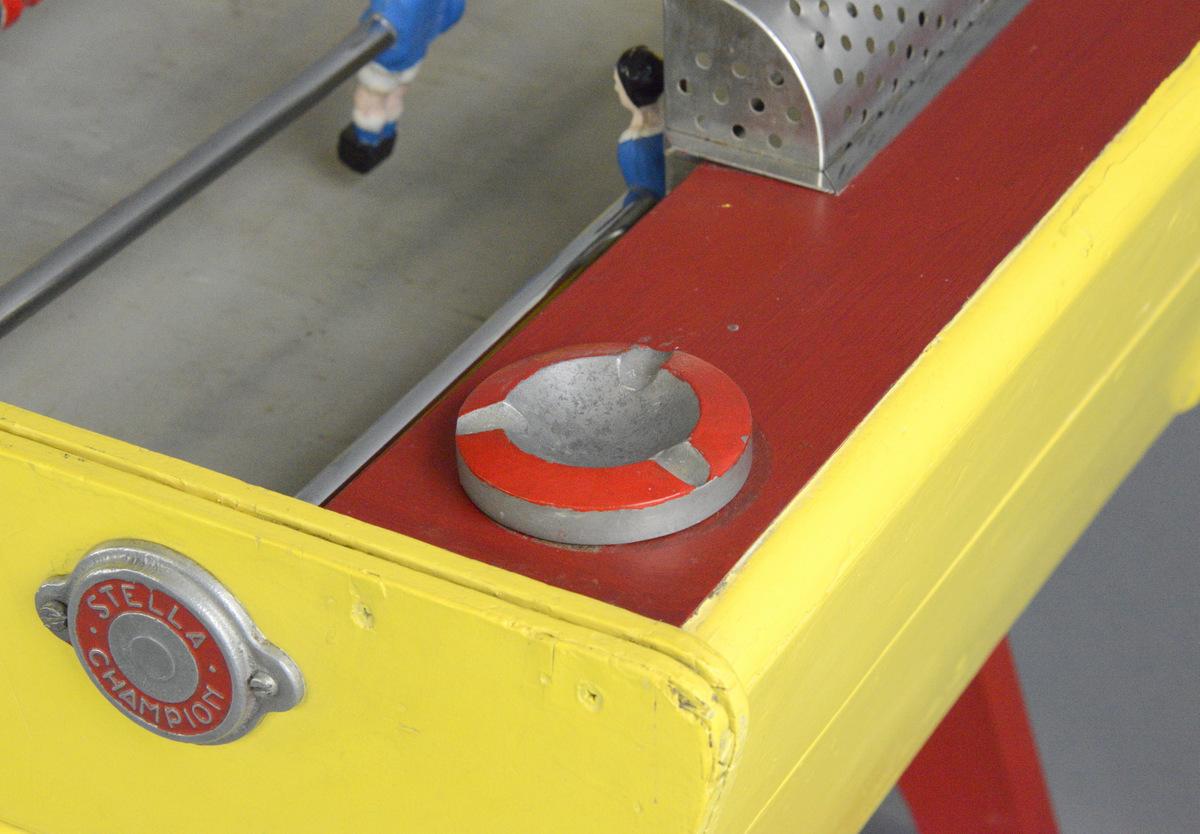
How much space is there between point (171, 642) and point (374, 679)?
0.10m

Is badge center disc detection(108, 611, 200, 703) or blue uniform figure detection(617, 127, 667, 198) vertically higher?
blue uniform figure detection(617, 127, 667, 198)

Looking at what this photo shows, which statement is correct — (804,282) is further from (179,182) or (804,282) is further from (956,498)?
(179,182)

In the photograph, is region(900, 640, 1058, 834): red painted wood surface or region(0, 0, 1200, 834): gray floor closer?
region(0, 0, 1200, 834): gray floor

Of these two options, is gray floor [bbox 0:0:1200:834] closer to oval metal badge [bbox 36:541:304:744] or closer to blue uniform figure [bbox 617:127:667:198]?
blue uniform figure [bbox 617:127:667:198]

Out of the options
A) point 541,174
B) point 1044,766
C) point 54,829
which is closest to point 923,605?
point 54,829

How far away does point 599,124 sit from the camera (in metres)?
1.69

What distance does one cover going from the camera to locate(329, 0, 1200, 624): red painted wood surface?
0.78 metres

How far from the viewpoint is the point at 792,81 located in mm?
1002

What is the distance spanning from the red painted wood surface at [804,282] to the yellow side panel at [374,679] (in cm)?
8

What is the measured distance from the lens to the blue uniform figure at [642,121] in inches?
45.6

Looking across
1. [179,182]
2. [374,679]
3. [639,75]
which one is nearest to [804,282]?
[639,75]

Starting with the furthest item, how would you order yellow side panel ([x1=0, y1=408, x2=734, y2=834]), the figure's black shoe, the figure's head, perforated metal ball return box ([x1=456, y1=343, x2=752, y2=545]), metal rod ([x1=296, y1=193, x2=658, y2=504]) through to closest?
the figure's black shoe < the figure's head < metal rod ([x1=296, y1=193, x2=658, y2=504]) < perforated metal ball return box ([x1=456, y1=343, x2=752, y2=545]) < yellow side panel ([x1=0, y1=408, x2=734, y2=834])

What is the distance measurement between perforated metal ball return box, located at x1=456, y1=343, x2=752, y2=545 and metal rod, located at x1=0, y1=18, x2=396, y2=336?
464mm

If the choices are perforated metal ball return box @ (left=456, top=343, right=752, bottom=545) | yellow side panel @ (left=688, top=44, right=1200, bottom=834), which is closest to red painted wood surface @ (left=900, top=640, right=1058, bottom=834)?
yellow side panel @ (left=688, top=44, right=1200, bottom=834)
